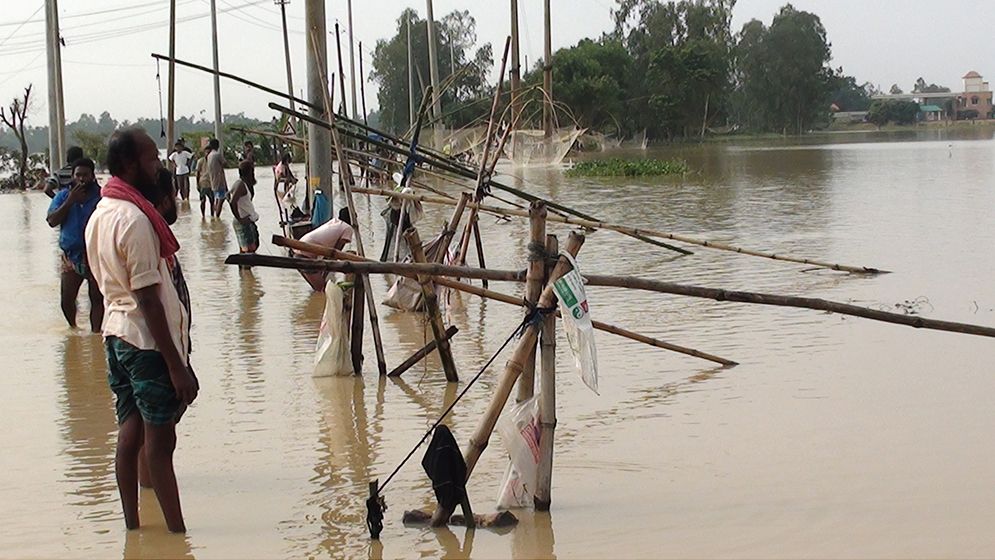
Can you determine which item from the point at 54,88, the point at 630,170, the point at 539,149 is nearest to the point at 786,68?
the point at 539,149

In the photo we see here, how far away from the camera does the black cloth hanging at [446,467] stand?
16.3ft

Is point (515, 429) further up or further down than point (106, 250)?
further down

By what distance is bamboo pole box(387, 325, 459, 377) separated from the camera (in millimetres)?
7820

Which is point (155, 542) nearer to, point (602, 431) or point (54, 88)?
point (602, 431)

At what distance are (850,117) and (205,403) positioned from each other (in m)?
133

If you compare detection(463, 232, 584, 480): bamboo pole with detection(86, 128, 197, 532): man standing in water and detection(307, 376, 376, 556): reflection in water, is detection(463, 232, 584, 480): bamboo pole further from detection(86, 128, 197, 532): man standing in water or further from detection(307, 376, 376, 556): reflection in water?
detection(86, 128, 197, 532): man standing in water

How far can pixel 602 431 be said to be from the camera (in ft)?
22.2

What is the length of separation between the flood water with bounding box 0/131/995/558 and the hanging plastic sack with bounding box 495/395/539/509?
0.13 meters

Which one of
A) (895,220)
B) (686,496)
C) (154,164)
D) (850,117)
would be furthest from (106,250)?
(850,117)

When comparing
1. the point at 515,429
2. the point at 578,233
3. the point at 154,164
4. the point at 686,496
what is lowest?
the point at 686,496

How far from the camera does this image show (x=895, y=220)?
59.7 ft

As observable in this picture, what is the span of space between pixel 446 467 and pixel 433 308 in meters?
2.72

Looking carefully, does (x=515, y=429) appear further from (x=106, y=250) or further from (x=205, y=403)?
(x=205, y=403)

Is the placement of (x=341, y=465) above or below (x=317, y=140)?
below
